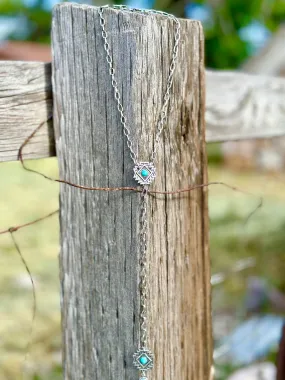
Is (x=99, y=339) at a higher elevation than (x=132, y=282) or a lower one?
lower

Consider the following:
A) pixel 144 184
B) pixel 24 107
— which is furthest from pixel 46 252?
pixel 144 184

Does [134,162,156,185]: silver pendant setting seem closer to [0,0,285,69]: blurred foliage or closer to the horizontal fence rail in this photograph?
the horizontal fence rail

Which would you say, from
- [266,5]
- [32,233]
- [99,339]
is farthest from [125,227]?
[266,5]

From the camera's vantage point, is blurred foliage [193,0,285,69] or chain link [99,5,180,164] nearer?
chain link [99,5,180,164]

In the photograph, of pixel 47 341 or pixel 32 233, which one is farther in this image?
pixel 32 233

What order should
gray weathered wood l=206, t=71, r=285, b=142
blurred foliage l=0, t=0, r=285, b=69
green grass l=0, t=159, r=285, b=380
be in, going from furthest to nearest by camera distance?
blurred foliage l=0, t=0, r=285, b=69 < green grass l=0, t=159, r=285, b=380 < gray weathered wood l=206, t=71, r=285, b=142

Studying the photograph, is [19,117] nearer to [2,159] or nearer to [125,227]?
[2,159]

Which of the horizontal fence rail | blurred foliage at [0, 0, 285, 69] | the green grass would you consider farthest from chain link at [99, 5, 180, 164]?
blurred foliage at [0, 0, 285, 69]

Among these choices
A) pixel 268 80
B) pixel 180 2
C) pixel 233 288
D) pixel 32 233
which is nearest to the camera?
pixel 268 80

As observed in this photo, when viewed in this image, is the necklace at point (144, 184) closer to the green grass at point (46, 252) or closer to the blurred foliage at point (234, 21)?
the green grass at point (46, 252)
